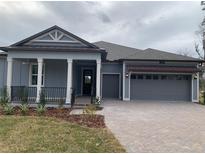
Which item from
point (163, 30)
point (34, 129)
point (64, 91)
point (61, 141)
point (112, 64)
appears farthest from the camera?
point (163, 30)

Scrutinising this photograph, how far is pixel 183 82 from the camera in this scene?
773 inches

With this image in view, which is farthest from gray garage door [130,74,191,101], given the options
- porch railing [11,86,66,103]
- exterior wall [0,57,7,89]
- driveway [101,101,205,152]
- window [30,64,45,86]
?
exterior wall [0,57,7,89]

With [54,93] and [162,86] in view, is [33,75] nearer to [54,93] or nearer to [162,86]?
[54,93]

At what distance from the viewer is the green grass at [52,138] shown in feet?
18.8

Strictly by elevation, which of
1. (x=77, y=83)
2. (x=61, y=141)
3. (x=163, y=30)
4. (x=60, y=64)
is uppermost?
(x=163, y=30)

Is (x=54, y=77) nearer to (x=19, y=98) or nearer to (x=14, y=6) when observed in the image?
(x=19, y=98)

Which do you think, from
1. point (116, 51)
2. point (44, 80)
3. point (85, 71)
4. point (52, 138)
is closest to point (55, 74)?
point (44, 80)

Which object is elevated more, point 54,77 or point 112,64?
point 112,64

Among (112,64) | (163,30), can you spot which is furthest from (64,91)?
(163,30)

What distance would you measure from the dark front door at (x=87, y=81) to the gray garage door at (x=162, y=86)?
12.2ft

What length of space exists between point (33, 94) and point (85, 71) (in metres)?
5.73

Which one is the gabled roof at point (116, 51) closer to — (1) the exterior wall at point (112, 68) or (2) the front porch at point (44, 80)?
(1) the exterior wall at point (112, 68)

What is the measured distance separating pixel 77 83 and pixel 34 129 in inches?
491

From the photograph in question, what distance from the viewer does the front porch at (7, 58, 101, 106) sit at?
48.0 feet
